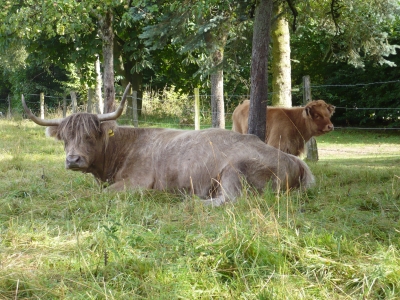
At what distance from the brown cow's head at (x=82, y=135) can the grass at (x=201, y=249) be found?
1045 mm

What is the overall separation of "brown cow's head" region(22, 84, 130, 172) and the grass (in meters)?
1.04

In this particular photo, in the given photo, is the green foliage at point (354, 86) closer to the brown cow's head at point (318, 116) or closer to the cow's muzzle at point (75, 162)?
the brown cow's head at point (318, 116)

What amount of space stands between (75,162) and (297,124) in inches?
208

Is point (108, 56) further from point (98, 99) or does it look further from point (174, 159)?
point (174, 159)

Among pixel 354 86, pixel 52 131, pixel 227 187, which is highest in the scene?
pixel 354 86

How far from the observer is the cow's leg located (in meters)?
5.92

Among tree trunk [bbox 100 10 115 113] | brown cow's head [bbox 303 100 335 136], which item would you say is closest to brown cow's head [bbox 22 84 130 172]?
brown cow's head [bbox 303 100 335 136]

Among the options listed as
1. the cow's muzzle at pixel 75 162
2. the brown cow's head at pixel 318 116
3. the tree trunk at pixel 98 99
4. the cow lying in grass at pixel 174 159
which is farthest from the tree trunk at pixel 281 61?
the tree trunk at pixel 98 99

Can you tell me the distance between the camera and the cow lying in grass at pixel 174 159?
20.5 feet

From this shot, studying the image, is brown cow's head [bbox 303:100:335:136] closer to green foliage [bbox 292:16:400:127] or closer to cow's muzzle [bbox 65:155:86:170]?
cow's muzzle [bbox 65:155:86:170]

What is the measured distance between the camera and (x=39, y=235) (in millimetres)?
4418

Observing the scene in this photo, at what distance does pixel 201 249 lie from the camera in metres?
3.72

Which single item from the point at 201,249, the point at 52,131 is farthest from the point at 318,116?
the point at 201,249

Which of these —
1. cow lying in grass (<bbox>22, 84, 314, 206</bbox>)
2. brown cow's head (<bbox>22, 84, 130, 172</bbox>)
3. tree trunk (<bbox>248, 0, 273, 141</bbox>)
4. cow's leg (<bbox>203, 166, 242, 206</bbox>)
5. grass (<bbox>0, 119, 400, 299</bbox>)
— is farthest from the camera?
tree trunk (<bbox>248, 0, 273, 141</bbox>)
